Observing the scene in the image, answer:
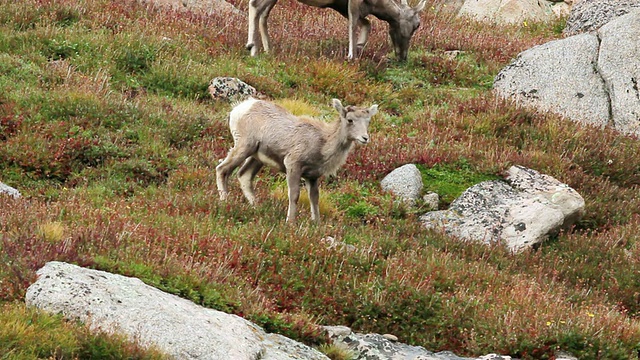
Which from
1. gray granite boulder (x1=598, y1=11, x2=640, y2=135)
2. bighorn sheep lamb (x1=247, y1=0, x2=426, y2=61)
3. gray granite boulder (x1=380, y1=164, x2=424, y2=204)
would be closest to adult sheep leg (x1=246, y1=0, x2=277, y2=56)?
bighorn sheep lamb (x1=247, y1=0, x2=426, y2=61)

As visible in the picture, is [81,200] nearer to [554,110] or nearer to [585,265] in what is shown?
[585,265]

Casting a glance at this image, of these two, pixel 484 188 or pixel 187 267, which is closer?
pixel 187 267

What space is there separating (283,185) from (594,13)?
11680mm

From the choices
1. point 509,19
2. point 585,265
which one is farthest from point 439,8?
point 585,265

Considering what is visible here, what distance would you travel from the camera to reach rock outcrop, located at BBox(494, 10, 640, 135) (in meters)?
17.9

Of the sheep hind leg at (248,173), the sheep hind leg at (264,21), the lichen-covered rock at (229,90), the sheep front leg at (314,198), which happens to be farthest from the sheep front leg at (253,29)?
the sheep front leg at (314,198)

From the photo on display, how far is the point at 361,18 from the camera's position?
20.4 meters

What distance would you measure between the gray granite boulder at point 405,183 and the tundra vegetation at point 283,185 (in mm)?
257

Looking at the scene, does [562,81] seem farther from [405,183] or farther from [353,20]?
[405,183]

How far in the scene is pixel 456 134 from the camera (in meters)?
16.5

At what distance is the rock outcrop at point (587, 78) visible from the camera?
17.9 m

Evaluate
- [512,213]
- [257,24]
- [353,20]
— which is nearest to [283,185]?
[512,213]

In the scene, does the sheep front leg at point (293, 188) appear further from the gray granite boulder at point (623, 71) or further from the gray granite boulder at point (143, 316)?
the gray granite boulder at point (623, 71)

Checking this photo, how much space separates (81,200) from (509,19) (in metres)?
17.5
